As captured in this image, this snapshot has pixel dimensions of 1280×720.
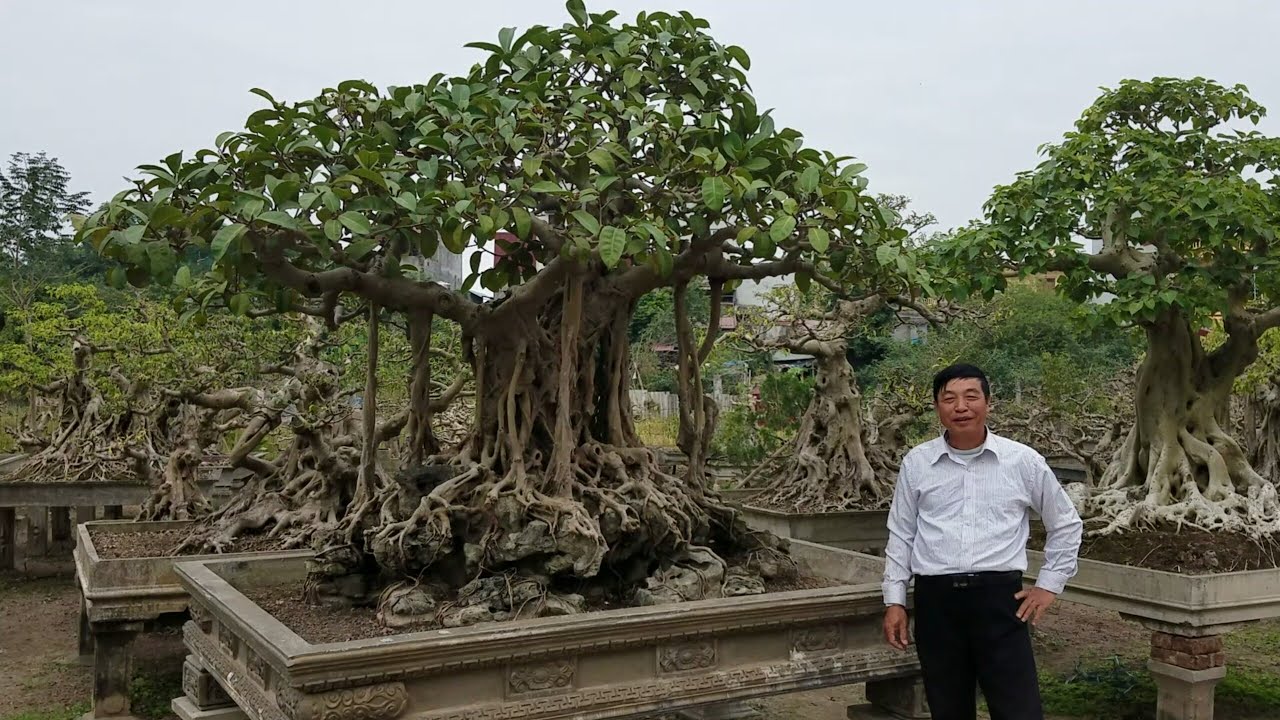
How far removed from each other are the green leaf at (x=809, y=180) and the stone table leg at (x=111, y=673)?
444cm

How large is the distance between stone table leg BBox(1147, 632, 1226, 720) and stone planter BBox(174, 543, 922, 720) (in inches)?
66.5

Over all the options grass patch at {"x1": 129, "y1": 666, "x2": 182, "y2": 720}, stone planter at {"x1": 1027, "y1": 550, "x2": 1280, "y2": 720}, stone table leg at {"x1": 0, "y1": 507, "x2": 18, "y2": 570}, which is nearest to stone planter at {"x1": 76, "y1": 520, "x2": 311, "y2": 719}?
grass patch at {"x1": 129, "y1": 666, "x2": 182, "y2": 720}

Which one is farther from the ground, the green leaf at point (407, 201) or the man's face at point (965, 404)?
the green leaf at point (407, 201)

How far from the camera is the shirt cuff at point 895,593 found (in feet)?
11.5

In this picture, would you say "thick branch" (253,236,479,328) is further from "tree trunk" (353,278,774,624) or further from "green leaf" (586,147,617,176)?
"green leaf" (586,147,617,176)

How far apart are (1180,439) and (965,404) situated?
4.56 m

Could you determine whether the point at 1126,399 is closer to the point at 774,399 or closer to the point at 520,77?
the point at 774,399

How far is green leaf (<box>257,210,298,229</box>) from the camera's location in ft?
11.4

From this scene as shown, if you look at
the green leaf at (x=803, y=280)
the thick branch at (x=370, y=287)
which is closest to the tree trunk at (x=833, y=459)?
the green leaf at (x=803, y=280)

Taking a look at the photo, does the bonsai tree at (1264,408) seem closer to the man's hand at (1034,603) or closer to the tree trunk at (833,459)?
the tree trunk at (833,459)

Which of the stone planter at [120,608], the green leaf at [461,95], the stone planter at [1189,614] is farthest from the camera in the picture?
the stone planter at [120,608]

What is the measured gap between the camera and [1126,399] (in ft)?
36.0

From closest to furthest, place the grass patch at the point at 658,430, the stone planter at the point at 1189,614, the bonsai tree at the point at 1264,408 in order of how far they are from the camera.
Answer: the stone planter at the point at 1189,614 < the bonsai tree at the point at 1264,408 < the grass patch at the point at 658,430

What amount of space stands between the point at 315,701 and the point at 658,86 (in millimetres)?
3049
